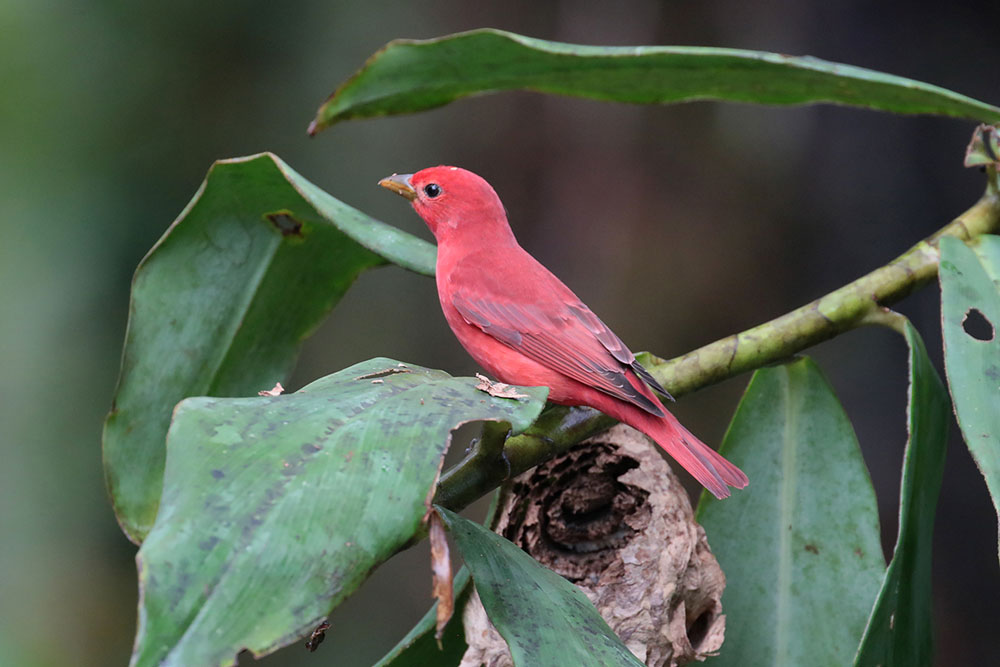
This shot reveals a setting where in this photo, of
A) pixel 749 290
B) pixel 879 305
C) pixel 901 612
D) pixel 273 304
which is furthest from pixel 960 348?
pixel 749 290

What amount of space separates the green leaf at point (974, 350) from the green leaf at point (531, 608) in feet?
1.60

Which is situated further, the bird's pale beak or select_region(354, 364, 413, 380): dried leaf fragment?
the bird's pale beak

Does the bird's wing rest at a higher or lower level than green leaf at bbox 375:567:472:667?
higher

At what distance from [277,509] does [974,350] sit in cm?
96

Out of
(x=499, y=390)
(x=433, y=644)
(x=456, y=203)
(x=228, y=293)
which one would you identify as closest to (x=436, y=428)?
(x=499, y=390)

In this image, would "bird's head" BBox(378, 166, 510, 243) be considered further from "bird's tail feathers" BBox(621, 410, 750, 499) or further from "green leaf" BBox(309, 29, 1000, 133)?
"bird's tail feathers" BBox(621, 410, 750, 499)

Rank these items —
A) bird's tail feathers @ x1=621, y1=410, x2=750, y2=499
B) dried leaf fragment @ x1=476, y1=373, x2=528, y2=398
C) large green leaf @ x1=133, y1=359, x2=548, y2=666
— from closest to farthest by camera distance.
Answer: large green leaf @ x1=133, y1=359, x2=548, y2=666, dried leaf fragment @ x1=476, y1=373, x2=528, y2=398, bird's tail feathers @ x1=621, y1=410, x2=750, y2=499

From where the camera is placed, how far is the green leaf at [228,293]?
4.93 feet

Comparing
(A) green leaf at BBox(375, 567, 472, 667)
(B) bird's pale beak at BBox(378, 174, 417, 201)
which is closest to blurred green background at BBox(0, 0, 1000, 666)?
(B) bird's pale beak at BBox(378, 174, 417, 201)

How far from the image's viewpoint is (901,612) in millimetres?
1308

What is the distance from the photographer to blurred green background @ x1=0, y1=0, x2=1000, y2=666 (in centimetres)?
299

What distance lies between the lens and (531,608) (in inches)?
40.6

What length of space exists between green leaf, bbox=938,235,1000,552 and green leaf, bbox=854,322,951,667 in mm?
68

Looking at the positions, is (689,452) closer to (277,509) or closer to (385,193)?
(277,509)
